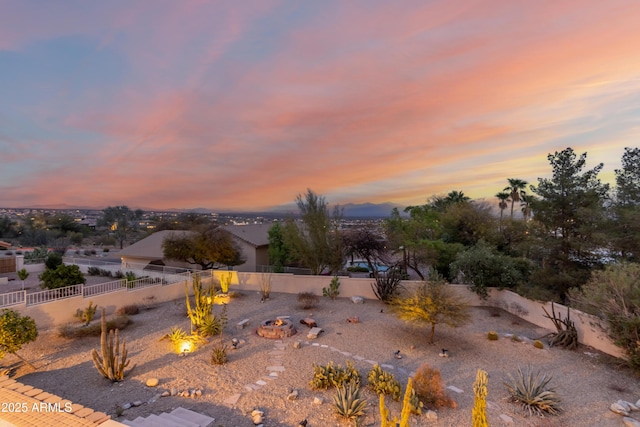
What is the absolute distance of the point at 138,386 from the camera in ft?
24.2

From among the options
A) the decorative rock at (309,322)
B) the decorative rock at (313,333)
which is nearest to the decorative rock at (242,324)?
the decorative rock at (309,322)

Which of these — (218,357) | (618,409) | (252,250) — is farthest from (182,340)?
(252,250)

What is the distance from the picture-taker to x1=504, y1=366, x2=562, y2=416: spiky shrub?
6.58 m

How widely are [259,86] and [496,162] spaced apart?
638 inches

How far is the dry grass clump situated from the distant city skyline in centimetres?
1105

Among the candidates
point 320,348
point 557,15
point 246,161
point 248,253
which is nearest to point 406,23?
point 557,15

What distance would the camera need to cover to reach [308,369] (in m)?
8.50

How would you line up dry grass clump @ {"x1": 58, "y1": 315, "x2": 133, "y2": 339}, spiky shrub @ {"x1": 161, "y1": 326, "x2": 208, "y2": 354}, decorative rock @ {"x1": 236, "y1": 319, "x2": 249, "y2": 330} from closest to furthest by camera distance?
spiky shrub @ {"x1": 161, "y1": 326, "x2": 208, "y2": 354}, dry grass clump @ {"x1": 58, "y1": 315, "x2": 133, "y2": 339}, decorative rock @ {"x1": 236, "y1": 319, "x2": 249, "y2": 330}

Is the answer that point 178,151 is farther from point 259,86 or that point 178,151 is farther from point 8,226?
point 8,226

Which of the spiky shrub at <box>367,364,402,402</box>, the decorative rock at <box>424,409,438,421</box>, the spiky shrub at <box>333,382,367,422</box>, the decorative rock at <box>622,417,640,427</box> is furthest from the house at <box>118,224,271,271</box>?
the decorative rock at <box>622,417,640,427</box>

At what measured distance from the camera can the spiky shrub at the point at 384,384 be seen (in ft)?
22.8

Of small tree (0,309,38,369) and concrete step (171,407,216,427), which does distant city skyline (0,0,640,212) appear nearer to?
small tree (0,309,38,369)

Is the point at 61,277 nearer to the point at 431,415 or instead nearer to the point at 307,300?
the point at 307,300

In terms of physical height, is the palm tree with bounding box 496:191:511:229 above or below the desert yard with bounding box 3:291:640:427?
above
